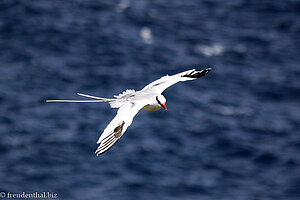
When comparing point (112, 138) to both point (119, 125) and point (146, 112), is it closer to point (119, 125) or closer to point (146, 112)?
point (119, 125)


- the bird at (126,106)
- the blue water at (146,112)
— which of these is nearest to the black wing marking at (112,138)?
the bird at (126,106)

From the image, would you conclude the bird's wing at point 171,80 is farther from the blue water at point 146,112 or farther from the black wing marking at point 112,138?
the blue water at point 146,112

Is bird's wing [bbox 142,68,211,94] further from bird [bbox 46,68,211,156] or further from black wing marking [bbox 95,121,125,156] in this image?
black wing marking [bbox 95,121,125,156]

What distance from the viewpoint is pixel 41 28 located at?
45219 millimetres

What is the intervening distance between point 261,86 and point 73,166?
641 inches

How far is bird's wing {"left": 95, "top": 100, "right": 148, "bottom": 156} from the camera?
1281 centimetres

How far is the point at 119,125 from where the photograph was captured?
13305 millimetres

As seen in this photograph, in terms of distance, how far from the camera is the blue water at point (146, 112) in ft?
115

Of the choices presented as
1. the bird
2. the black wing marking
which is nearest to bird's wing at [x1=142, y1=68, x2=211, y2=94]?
the bird

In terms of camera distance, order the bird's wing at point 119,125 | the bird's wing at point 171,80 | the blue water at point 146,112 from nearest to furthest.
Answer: the bird's wing at point 119,125
the bird's wing at point 171,80
the blue water at point 146,112

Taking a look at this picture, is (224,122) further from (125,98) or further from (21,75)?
(125,98)

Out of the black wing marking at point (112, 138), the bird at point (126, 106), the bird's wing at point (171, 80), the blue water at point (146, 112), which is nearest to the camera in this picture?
the black wing marking at point (112, 138)

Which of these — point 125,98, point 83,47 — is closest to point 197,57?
point 83,47

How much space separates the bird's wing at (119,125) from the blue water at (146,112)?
20.3 meters
